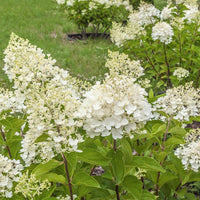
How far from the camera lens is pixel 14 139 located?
1948mm

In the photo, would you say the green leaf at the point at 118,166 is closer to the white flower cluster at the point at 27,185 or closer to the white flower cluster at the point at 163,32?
the white flower cluster at the point at 27,185

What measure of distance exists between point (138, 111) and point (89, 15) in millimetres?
6510

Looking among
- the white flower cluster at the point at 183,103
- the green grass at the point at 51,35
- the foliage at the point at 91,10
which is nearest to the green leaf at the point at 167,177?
the white flower cluster at the point at 183,103

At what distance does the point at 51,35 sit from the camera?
26.9ft

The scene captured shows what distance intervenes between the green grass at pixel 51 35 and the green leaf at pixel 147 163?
→ 381 centimetres

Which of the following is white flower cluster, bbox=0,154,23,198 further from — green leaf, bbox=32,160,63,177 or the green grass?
the green grass

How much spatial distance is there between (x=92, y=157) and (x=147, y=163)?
30cm

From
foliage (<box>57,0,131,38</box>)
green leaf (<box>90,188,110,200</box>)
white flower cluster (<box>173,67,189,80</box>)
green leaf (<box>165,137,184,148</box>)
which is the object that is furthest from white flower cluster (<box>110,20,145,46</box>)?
green leaf (<box>90,188,110,200</box>)

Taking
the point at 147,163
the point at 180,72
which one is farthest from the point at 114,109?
the point at 180,72

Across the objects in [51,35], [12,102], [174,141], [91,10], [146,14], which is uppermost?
[146,14]

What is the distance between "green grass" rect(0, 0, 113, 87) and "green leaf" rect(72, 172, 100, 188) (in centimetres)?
368

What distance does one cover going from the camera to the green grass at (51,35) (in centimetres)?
597

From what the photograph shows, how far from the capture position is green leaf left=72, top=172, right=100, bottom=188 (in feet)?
5.09

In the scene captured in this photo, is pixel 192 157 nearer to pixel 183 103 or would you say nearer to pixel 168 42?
pixel 183 103
